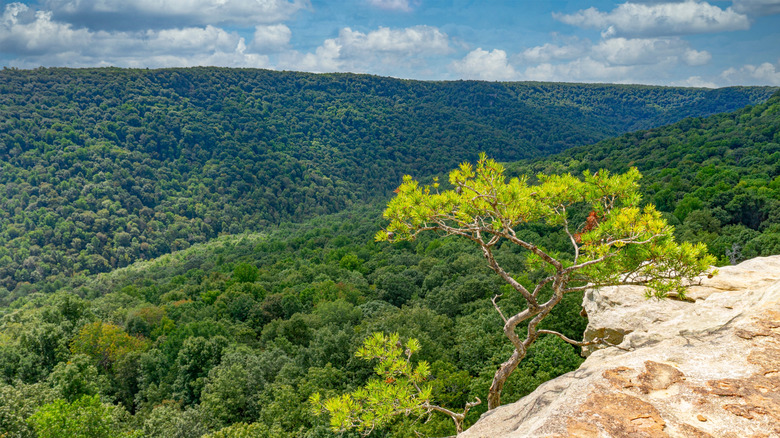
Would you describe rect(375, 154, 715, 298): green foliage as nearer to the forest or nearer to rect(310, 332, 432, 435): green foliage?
the forest

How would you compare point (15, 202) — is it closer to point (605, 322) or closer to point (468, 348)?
point (468, 348)

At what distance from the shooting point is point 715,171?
63625mm

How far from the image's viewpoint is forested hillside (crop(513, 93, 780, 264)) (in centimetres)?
4284

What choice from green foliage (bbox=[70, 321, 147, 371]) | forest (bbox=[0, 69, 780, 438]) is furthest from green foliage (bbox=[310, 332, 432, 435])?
green foliage (bbox=[70, 321, 147, 371])

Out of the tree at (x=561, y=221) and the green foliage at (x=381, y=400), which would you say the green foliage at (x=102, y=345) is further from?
the tree at (x=561, y=221)

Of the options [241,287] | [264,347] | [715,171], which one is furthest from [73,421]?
[715,171]

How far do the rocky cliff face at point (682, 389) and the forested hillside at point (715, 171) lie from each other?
3775mm

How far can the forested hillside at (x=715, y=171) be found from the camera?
42844mm

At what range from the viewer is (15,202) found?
138750 mm

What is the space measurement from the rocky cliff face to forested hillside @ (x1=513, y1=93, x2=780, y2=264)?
3.77 meters

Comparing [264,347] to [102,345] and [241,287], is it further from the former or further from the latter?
[241,287]

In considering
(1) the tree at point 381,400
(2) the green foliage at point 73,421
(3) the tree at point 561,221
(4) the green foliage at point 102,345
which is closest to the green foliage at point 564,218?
(3) the tree at point 561,221

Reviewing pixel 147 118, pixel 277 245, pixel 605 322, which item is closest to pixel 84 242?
pixel 277 245

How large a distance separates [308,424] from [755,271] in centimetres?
2149
